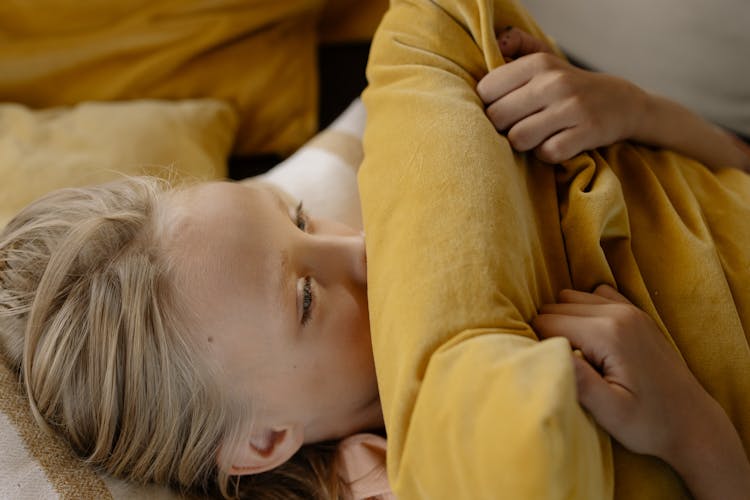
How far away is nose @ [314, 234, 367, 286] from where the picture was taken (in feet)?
2.57

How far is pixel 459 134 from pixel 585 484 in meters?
0.34

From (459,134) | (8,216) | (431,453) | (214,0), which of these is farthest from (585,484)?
(214,0)

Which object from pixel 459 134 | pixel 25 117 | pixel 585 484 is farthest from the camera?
pixel 25 117

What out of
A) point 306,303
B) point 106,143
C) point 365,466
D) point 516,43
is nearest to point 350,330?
point 306,303

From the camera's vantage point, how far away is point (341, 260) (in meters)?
0.79

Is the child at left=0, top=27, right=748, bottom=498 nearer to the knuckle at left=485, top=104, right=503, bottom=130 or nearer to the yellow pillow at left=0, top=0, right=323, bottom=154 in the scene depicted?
the knuckle at left=485, top=104, right=503, bottom=130

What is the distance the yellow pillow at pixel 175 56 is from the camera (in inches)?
52.7

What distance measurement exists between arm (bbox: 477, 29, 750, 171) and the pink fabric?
1.16ft

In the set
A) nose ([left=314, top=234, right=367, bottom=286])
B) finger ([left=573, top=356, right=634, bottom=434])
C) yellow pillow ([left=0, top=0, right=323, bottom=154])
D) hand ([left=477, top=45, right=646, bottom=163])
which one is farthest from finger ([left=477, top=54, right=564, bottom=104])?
yellow pillow ([left=0, top=0, right=323, bottom=154])

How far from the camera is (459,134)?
2.39ft

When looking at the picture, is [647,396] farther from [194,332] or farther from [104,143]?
[104,143]

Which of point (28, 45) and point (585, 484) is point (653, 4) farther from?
point (28, 45)

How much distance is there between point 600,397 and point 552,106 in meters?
0.32

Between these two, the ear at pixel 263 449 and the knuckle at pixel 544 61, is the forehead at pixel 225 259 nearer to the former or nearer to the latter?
the ear at pixel 263 449
